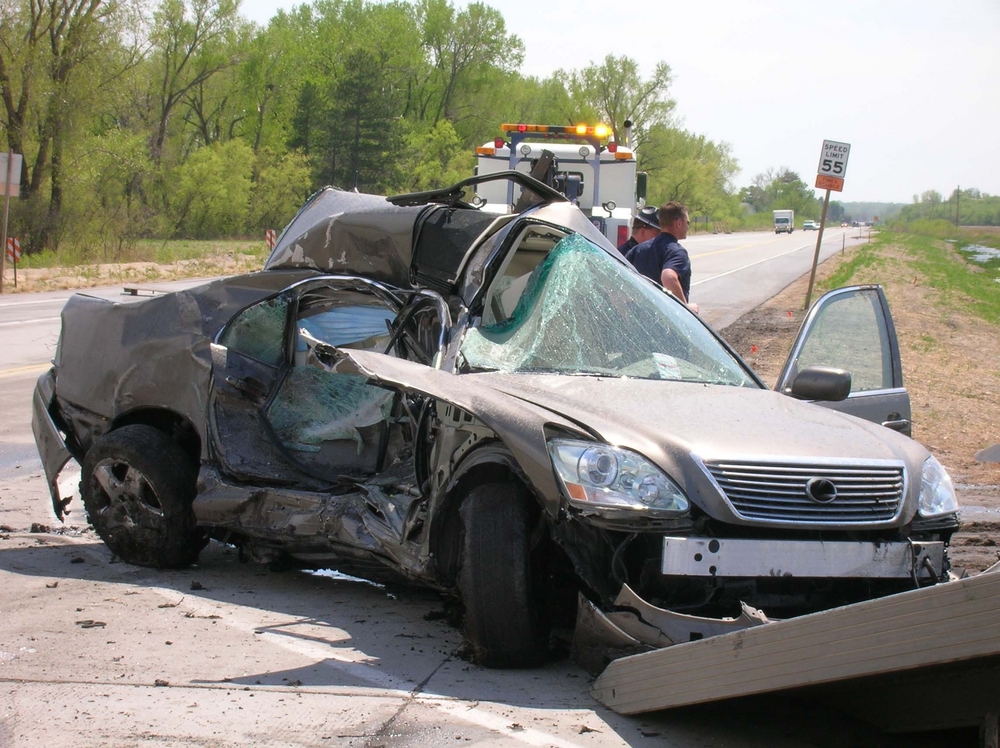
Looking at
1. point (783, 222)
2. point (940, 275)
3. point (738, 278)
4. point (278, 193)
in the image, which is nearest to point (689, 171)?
point (783, 222)

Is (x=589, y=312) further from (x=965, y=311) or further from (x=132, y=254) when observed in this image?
(x=132, y=254)

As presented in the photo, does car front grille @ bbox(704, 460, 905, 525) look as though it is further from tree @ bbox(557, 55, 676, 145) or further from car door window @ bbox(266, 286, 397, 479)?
tree @ bbox(557, 55, 676, 145)

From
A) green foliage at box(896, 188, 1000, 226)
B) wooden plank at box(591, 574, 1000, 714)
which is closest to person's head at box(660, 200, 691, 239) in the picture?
wooden plank at box(591, 574, 1000, 714)

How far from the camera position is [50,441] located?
6.21 metres

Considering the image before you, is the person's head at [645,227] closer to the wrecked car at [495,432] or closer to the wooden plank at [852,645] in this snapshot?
the wrecked car at [495,432]

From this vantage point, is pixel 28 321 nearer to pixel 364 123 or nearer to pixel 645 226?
pixel 645 226

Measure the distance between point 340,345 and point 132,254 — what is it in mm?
37255

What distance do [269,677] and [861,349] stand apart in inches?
170

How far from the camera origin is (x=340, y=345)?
589 cm

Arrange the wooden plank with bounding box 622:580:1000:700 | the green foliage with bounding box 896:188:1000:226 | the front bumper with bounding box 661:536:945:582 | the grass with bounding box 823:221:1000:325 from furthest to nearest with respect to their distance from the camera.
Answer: the green foliage with bounding box 896:188:1000:226
the grass with bounding box 823:221:1000:325
the front bumper with bounding box 661:536:945:582
the wooden plank with bounding box 622:580:1000:700

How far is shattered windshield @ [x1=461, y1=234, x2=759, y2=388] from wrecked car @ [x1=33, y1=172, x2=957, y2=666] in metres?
0.01

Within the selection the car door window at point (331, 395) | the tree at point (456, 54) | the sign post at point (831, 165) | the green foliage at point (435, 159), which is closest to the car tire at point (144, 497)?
the car door window at point (331, 395)

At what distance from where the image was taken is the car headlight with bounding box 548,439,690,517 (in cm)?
383

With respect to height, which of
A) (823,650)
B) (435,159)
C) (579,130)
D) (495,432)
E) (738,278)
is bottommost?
(738,278)
